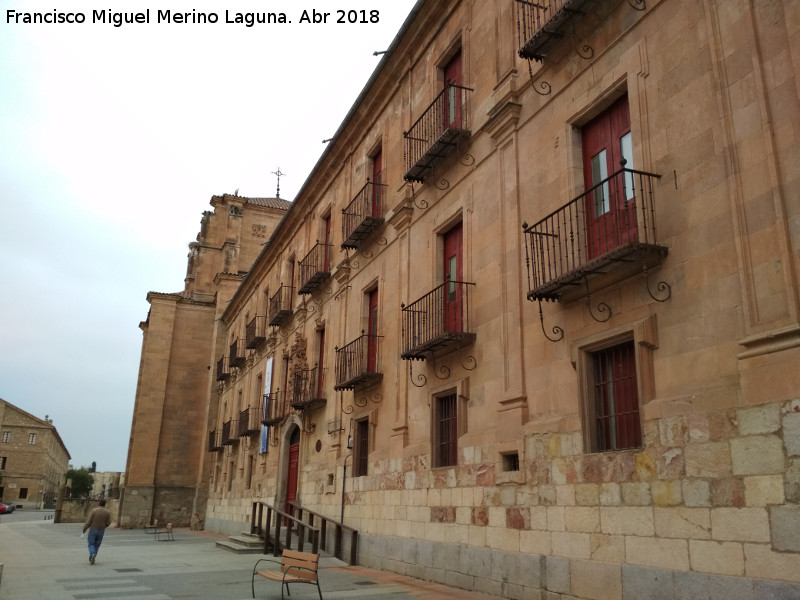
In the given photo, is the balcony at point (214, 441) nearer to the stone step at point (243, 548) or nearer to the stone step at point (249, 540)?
the stone step at point (249, 540)

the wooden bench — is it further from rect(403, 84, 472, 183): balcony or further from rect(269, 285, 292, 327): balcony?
rect(269, 285, 292, 327): balcony

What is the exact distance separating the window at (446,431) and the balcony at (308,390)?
6.19 metres

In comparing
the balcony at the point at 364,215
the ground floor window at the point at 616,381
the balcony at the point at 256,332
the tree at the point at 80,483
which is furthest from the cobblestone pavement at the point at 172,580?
the tree at the point at 80,483

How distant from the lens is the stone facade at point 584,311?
606 cm

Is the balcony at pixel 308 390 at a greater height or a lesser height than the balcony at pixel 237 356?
lesser

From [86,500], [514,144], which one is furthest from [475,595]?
[86,500]

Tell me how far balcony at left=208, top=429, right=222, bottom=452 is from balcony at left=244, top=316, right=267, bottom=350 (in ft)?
21.9

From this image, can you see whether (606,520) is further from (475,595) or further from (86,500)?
→ (86,500)

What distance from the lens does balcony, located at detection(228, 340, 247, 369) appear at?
29.0 metres

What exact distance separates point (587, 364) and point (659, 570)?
248 centimetres

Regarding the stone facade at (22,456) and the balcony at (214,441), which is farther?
the stone facade at (22,456)

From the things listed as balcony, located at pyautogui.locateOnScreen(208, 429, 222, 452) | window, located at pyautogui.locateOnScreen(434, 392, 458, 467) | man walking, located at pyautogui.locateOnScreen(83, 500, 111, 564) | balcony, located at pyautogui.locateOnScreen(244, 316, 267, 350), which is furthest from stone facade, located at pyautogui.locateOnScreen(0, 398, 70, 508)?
window, located at pyautogui.locateOnScreen(434, 392, 458, 467)

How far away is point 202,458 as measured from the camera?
35.7 m

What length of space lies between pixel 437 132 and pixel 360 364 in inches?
211
